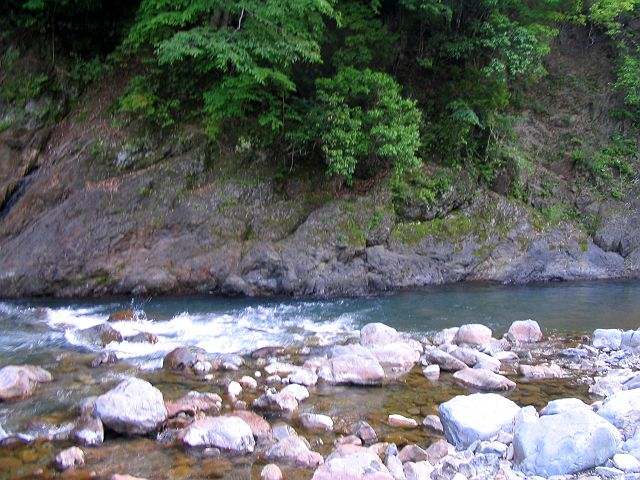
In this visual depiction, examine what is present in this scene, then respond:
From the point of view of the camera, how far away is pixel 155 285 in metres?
12.0

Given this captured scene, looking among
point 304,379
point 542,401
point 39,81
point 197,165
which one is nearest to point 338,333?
point 304,379

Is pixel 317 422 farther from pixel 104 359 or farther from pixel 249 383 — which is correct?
pixel 104 359

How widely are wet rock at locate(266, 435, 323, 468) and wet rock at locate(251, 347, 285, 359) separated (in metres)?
2.84

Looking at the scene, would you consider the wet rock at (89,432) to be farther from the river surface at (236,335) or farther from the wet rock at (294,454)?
the wet rock at (294,454)

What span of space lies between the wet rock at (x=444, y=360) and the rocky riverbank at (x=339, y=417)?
0.02 m

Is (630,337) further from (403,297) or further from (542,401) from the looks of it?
(403,297)

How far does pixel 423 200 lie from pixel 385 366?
7642 mm

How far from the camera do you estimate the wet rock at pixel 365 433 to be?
17.8 ft

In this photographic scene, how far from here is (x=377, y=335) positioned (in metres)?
8.78

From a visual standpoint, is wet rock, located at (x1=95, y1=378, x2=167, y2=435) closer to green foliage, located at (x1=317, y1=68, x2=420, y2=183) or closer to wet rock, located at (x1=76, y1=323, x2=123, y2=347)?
wet rock, located at (x1=76, y1=323, x2=123, y2=347)

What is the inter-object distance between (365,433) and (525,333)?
15.3 feet

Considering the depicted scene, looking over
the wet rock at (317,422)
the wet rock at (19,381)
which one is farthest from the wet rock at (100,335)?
the wet rock at (317,422)

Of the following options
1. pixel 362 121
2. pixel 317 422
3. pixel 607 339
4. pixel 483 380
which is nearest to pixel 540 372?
pixel 483 380

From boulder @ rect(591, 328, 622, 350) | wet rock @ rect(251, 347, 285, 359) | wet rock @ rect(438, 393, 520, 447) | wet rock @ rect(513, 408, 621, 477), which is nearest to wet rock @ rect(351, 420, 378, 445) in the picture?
wet rock @ rect(438, 393, 520, 447)
